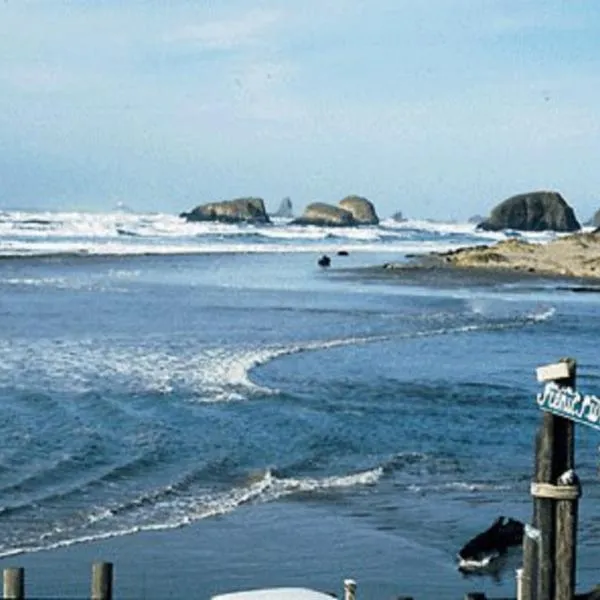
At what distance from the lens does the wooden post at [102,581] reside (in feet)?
26.1

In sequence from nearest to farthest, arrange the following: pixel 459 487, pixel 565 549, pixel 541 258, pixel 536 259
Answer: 1. pixel 565 549
2. pixel 459 487
3. pixel 536 259
4. pixel 541 258

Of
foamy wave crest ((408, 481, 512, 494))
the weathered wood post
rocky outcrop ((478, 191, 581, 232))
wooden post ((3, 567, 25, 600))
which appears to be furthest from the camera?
rocky outcrop ((478, 191, 581, 232))

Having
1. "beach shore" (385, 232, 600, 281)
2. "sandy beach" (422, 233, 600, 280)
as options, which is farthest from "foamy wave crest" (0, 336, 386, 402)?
"sandy beach" (422, 233, 600, 280)

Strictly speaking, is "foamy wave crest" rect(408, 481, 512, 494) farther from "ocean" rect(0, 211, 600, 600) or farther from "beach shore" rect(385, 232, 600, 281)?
"beach shore" rect(385, 232, 600, 281)

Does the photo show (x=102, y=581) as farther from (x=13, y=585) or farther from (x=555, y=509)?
(x=555, y=509)

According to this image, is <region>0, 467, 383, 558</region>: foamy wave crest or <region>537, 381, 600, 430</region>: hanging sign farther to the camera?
<region>0, 467, 383, 558</region>: foamy wave crest

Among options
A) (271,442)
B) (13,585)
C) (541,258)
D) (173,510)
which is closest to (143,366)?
(271,442)

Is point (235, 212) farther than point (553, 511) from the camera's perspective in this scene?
Yes

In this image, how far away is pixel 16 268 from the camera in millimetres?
72438

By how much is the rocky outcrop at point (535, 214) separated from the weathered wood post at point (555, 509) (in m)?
165

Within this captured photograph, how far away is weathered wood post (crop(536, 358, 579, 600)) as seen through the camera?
9.06 meters

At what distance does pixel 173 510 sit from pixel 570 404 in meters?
8.23

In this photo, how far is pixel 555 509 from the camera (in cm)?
909

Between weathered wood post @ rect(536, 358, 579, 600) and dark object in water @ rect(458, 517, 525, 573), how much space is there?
474cm
